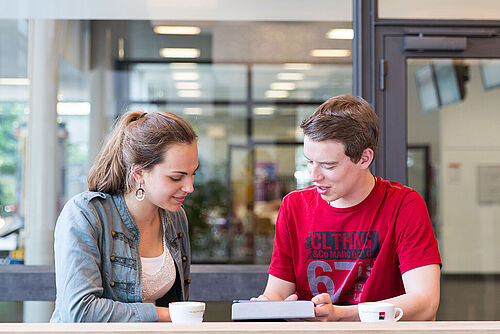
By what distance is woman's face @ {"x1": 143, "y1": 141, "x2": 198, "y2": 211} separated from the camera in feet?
6.14

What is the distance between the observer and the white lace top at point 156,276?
1.94 meters

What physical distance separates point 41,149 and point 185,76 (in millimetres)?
5970

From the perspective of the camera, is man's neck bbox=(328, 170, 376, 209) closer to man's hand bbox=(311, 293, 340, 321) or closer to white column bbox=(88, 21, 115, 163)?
man's hand bbox=(311, 293, 340, 321)

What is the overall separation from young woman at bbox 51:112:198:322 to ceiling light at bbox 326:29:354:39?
4.80ft

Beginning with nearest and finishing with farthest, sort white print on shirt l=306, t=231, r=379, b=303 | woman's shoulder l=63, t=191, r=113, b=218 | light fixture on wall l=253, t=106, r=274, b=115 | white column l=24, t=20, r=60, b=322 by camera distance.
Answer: woman's shoulder l=63, t=191, r=113, b=218 < white print on shirt l=306, t=231, r=379, b=303 < white column l=24, t=20, r=60, b=322 < light fixture on wall l=253, t=106, r=274, b=115

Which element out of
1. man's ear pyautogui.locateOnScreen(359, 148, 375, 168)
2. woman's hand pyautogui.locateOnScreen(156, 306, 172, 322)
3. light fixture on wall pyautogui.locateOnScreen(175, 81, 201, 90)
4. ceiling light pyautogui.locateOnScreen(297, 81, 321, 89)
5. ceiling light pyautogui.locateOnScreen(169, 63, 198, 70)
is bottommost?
woman's hand pyautogui.locateOnScreen(156, 306, 172, 322)

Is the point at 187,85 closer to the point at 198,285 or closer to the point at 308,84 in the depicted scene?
the point at 308,84

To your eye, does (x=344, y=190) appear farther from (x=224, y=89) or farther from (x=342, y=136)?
(x=224, y=89)

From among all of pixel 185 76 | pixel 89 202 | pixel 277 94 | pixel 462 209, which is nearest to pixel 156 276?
pixel 89 202

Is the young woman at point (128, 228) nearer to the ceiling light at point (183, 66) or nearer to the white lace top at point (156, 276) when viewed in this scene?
the white lace top at point (156, 276)

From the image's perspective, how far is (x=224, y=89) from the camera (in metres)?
10.6

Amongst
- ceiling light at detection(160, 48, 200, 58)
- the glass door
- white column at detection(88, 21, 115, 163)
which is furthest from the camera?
ceiling light at detection(160, 48, 200, 58)

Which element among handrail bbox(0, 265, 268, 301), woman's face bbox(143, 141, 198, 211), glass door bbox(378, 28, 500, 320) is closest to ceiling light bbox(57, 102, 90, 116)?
glass door bbox(378, 28, 500, 320)

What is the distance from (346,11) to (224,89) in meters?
7.47
